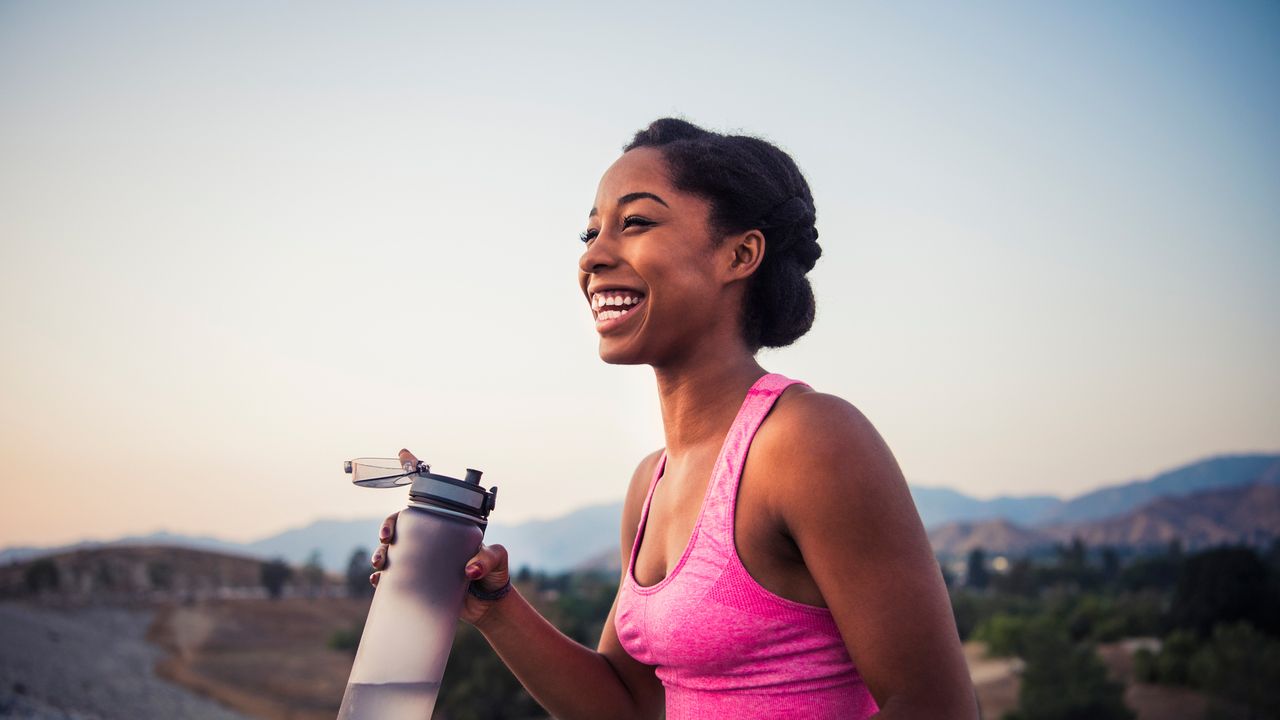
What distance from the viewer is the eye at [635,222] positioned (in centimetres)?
234

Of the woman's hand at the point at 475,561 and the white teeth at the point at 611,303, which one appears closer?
the woman's hand at the point at 475,561

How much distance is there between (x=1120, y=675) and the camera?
42094 millimetres

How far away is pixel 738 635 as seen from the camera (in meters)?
1.93

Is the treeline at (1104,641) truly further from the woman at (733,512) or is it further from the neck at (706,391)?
the neck at (706,391)

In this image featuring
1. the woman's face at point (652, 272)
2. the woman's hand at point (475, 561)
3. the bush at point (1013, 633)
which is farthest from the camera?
the bush at point (1013, 633)

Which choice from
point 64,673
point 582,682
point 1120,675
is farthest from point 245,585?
point 582,682

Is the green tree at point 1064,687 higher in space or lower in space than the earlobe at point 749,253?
lower

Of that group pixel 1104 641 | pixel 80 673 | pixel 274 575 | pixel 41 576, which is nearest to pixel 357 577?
pixel 274 575

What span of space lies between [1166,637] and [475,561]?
50.4 m

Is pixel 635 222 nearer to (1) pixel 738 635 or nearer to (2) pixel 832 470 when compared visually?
(2) pixel 832 470

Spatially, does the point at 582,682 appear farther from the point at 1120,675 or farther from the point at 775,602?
the point at 1120,675

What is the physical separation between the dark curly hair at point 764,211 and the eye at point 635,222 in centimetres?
12

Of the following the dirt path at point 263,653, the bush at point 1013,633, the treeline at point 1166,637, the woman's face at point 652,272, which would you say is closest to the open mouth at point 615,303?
the woman's face at point 652,272

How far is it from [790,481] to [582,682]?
1077 millimetres
